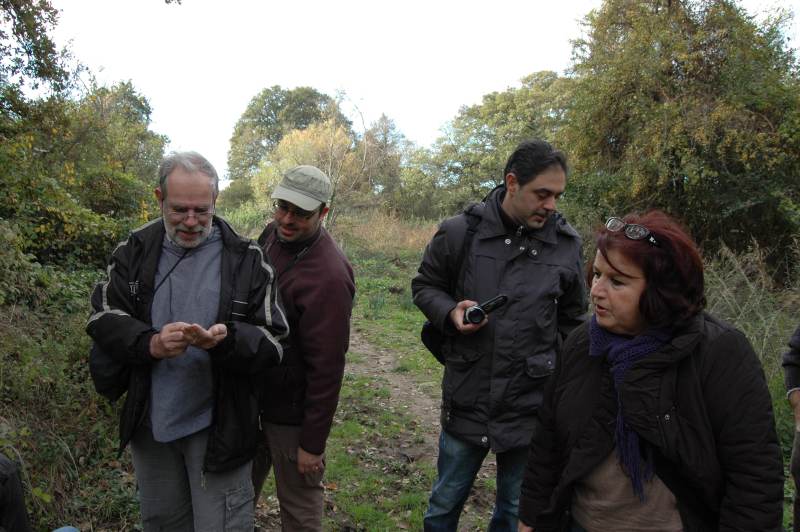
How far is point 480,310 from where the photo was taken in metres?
2.47

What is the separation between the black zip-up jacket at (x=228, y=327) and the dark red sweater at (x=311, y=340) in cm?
16

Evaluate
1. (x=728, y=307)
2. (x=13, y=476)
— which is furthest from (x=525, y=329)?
(x=728, y=307)

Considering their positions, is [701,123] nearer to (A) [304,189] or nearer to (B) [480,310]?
(B) [480,310]

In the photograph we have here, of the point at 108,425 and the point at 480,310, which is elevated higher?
the point at 480,310

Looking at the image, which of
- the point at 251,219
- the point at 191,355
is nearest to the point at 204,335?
the point at 191,355

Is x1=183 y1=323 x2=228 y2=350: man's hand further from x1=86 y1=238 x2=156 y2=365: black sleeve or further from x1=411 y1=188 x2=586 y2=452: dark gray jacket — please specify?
x1=411 y1=188 x2=586 y2=452: dark gray jacket

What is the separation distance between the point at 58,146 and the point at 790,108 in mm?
11787

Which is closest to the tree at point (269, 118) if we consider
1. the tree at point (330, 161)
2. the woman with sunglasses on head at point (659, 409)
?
the tree at point (330, 161)

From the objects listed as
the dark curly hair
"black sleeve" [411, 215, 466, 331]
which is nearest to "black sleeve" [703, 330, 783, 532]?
the dark curly hair

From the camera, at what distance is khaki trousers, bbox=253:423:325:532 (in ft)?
8.73

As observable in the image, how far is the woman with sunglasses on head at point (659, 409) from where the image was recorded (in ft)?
5.10

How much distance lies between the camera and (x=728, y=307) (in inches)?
231

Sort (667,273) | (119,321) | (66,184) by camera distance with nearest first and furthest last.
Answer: (667,273)
(119,321)
(66,184)

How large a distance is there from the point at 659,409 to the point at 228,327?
152cm
